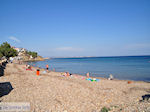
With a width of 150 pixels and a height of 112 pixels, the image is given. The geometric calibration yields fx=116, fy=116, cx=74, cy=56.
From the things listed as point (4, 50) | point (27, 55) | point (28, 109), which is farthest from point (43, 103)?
point (27, 55)

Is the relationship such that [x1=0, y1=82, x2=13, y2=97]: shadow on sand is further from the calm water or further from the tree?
the tree

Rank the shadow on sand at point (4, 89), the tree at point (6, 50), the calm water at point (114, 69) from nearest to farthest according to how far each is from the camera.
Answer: the shadow on sand at point (4, 89)
the calm water at point (114, 69)
the tree at point (6, 50)

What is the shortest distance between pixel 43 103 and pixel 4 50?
174 feet

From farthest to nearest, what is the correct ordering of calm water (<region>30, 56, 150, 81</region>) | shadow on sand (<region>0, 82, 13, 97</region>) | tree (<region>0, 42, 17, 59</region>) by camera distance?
tree (<region>0, 42, 17, 59</region>) → calm water (<region>30, 56, 150, 81</region>) → shadow on sand (<region>0, 82, 13, 97</region>)

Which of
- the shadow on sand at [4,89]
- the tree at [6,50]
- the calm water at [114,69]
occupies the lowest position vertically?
the calm water at [114,69]

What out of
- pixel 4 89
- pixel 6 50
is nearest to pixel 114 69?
pixel 4 89

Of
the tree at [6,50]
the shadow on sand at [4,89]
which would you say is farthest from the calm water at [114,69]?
the shadow on sand at [4,89]

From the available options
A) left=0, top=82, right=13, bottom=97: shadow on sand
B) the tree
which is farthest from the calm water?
left=0, top=82, right=13, bottom=97: shadow on sand

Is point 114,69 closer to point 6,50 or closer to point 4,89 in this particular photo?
point 4,89

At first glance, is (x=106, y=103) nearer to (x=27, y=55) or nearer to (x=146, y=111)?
(x=146, y=111)

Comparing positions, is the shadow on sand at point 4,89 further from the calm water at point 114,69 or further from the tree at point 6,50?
the tree at point 6,50

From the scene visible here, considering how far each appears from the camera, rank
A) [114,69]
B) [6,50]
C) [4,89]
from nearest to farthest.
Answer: [4,89], [114,69], [6,50]

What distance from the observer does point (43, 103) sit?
6.93 metres

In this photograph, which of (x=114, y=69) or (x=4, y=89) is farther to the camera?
(x=114, y=69)
